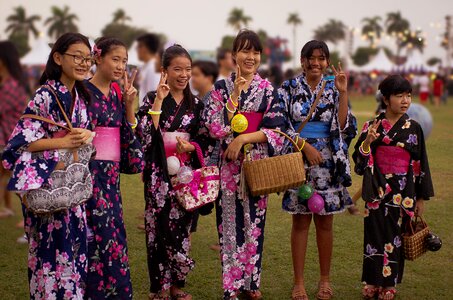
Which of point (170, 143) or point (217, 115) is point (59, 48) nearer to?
point (170, 143)

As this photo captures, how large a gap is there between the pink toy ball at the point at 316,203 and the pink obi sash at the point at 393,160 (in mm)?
542

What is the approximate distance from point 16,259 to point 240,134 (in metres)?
2.61

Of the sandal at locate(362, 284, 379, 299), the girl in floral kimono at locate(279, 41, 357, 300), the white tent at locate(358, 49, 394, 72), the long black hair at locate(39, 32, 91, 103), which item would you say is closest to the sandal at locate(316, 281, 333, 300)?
the girl in floral kimono at locate(279, 41, 357, 300)

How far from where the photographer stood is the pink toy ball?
175 inches

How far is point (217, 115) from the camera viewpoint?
4.37 m

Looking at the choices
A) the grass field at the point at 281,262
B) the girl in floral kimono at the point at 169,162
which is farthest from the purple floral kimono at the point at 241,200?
the grass field at the point at 281,262

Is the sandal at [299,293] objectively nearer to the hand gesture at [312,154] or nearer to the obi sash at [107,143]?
the hand gesture at [312,154]

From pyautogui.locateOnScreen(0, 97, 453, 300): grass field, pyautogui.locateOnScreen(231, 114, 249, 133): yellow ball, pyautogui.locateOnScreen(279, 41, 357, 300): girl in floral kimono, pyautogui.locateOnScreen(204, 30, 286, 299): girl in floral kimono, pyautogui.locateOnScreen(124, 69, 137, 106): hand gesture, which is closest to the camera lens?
pyautogui.locateOnScreen(124, 69, 137, 106): hand gesture

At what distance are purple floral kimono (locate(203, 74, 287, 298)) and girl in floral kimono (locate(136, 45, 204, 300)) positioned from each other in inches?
8.2

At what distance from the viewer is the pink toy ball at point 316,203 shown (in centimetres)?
445

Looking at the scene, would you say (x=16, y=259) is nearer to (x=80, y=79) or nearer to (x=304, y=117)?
(x=80, y=79)

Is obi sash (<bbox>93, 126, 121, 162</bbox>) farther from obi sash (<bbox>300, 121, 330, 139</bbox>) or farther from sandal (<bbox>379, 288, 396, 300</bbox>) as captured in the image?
sandal (<bbox>379, 288, 396, 300</bbox>)

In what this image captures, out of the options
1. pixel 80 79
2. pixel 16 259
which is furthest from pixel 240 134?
pixel 16 259

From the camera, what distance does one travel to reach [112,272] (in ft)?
12.6
